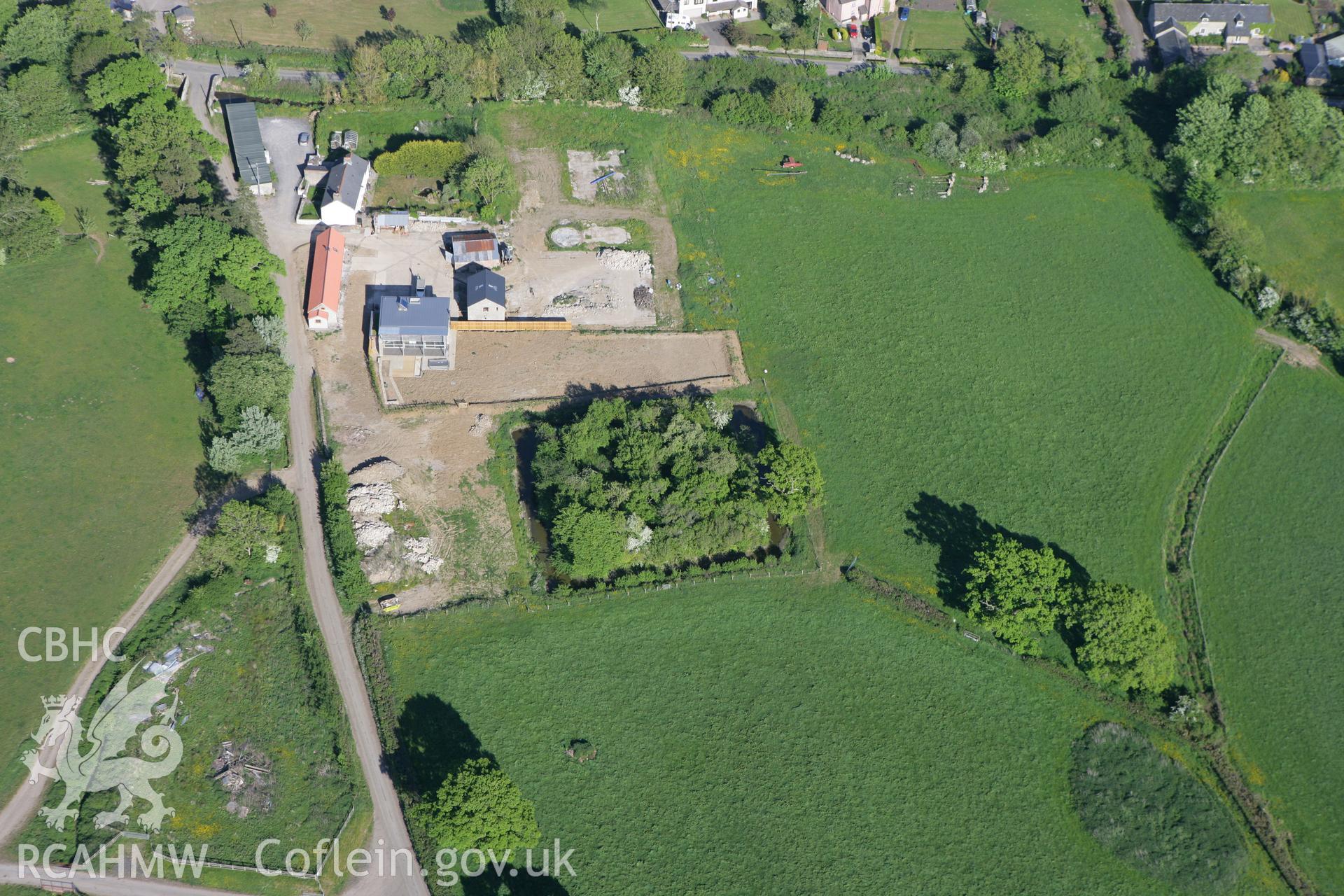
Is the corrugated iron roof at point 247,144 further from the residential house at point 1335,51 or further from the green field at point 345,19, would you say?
the residential house at point 1335,51

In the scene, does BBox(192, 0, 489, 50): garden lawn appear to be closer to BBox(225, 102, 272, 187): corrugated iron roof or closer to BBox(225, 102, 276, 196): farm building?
BBox(225, 102, 272, 187): corrugated iron roof

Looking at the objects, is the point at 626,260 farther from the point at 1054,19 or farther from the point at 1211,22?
the point at 1211,22

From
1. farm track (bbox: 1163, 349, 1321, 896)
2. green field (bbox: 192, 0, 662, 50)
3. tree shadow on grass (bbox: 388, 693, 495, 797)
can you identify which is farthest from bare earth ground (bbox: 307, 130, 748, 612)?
farm track (bbox: 1163, 349, 1321, 896)

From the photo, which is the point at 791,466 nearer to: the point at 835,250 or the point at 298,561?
the point at 835,250

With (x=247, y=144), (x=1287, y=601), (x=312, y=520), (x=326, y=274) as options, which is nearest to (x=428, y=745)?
(x=312, y=520)

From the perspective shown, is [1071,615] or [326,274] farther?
[326,274]

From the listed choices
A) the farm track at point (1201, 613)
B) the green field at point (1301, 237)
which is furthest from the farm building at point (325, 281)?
the green field at point (1301, 237)

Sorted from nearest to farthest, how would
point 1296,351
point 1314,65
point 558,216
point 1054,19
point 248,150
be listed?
1. point 1296,351
2. point 248,150
3. point 558,216
4. point 1314,65
5. point 1054,19

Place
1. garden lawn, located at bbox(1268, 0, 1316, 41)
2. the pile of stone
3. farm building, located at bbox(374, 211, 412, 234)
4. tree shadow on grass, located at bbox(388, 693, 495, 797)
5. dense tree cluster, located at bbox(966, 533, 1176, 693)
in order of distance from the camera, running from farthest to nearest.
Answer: garden lawn, located at bbox(1268, 0, 1316, 41)
farm building, located at bbox(374, 211, 412, 234)
the pile of stone
dense tree cluster, located at bbox(966, 533, 1176, 693)
tree shadow on grass, located at bbox(388, 693, 495, 797)
